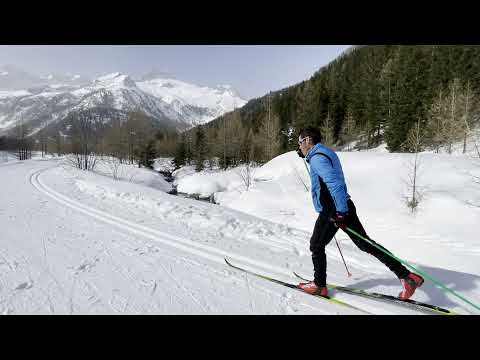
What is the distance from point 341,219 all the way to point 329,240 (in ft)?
1.14

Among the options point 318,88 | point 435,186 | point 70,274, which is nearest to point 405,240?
point 435,186

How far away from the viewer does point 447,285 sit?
11.8 ft

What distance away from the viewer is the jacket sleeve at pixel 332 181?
2.83m

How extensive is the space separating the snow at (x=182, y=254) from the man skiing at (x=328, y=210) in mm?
322

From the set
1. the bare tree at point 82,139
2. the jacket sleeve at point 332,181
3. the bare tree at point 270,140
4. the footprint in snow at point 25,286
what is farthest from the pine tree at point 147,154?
the jacket sleeve at point 332,181

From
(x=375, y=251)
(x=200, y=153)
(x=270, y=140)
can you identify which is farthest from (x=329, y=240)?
(x=200, y=153)

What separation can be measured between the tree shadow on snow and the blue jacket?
A: 4.81 ft

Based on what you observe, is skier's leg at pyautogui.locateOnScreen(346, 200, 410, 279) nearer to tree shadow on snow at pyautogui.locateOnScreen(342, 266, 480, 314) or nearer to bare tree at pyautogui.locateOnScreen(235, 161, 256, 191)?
tree shadow on snow at pyautogui.locateOnScreen(342, 266, 480, 314)

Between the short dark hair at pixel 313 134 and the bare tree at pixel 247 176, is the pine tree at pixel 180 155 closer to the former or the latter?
the bare tree at pixel 247 176

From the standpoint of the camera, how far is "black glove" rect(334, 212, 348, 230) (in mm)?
2929

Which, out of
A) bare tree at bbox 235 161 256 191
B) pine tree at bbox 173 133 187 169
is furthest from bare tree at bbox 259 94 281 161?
pine tree at bbox 173 133 187 169

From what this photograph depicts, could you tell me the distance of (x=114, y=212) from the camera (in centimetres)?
678

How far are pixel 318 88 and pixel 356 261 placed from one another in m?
41.0
